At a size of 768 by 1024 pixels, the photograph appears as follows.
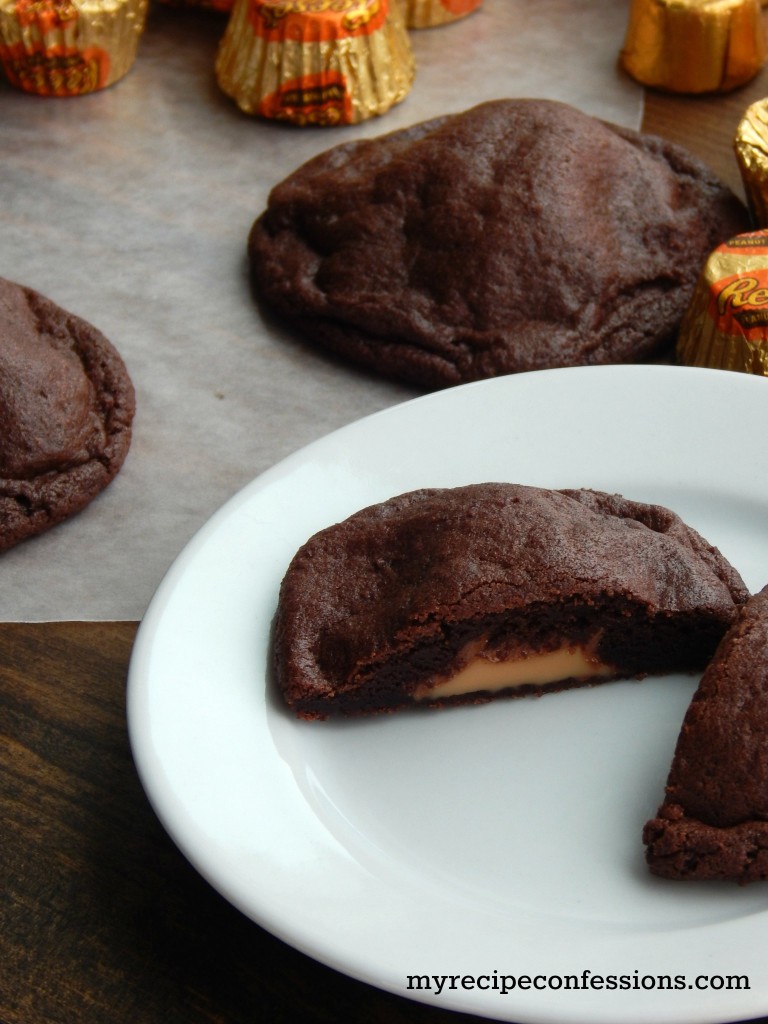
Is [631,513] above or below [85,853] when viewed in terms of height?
above

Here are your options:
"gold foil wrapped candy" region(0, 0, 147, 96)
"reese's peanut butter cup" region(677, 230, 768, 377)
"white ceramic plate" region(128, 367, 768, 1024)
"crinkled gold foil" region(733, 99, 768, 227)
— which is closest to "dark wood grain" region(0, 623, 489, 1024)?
"white ceramic plate" region(128, 367, 768, 1024)

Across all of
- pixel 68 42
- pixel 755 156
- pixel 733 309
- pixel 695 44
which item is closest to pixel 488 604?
pixel 733 309

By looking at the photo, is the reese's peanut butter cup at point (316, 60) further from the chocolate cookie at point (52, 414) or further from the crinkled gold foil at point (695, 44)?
the chocolate cookie at point (52, 414)

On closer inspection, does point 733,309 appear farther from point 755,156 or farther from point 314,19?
point 314,19

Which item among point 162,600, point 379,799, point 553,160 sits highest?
point 553,160

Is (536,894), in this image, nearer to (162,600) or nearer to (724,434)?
(162,600)

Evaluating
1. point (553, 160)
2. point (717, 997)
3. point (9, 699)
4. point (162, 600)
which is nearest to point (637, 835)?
point (717, 997)
